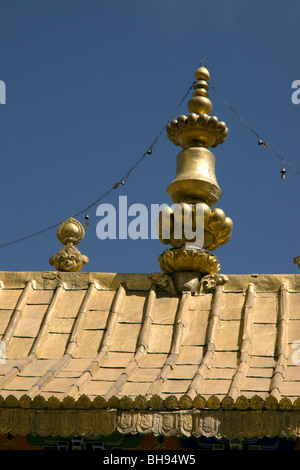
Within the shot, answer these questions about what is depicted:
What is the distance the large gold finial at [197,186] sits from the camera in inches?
455

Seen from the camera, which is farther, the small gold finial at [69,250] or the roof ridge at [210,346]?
the small gold finial at [69,250]

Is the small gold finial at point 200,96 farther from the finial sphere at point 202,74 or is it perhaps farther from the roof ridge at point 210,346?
the roof ridge at point 210,346

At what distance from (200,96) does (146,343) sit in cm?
373

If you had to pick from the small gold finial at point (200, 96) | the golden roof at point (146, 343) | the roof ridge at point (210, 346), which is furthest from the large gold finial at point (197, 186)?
the roof ridge at point (210, 346)

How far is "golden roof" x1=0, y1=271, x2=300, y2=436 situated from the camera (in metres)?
9.15

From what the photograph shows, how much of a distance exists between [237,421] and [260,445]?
41 centimetres

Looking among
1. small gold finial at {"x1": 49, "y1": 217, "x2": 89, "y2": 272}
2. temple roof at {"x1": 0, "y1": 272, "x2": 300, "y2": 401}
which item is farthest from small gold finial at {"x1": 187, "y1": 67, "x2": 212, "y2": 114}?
temple roof at {"x1": 0, "y1": 272, "x2": 300, "y2": 401}

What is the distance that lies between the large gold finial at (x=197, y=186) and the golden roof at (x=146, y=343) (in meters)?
0.33

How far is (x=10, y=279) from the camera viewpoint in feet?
38.6

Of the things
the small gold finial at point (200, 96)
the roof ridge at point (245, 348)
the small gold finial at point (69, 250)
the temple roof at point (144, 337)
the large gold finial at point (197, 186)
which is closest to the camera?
the roof ridge at point (245, 348)

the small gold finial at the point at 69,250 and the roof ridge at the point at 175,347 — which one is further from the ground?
the small gold finial at the point at 69,250
